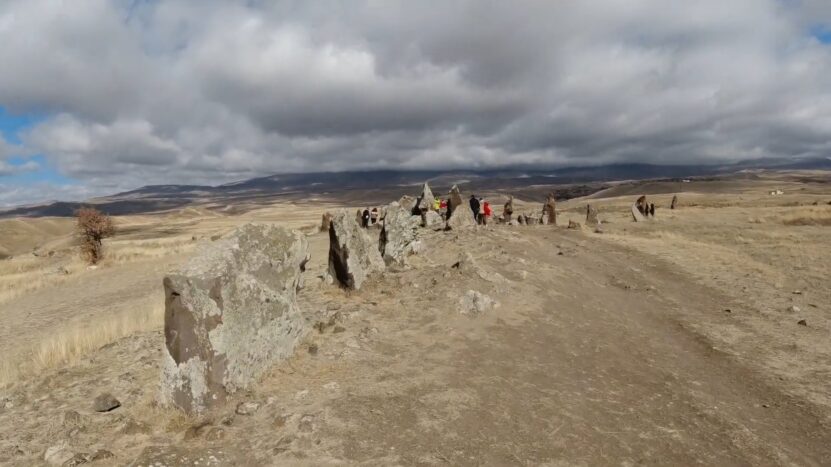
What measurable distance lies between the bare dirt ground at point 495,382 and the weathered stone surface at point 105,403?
185 mm

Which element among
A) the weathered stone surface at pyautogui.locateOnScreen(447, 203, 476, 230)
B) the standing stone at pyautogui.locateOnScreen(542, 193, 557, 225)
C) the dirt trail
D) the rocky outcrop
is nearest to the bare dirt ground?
the dirt trail

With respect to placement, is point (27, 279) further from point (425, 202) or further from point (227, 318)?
point (227, 318)

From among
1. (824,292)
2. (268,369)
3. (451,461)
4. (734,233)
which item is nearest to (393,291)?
(268,369)

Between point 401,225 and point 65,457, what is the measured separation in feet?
46.6

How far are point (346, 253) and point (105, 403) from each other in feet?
26.0

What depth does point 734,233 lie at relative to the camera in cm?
3209

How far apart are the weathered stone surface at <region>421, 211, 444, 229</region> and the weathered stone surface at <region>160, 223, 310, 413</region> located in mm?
21418

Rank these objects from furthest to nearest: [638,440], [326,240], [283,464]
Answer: [326,240]
[638,440]
[283,464]

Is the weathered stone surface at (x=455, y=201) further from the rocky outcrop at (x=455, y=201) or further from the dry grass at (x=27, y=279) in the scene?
the dry grass at (x=27, y=279)

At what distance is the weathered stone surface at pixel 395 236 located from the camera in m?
19.0

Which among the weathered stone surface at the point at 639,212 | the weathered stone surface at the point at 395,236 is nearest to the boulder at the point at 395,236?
the weathered stone surface at the point at 395,236

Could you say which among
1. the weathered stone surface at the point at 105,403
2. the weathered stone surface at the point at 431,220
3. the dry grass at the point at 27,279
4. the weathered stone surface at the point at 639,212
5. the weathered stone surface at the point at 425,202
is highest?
the weathered stone surface at the point at 425,202

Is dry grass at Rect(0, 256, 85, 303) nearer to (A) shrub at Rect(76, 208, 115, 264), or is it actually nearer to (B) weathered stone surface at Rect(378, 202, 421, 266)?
(A) shrub at Rect(76, 208, 115, 264)

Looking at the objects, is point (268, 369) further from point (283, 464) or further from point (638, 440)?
point (638, 440)
